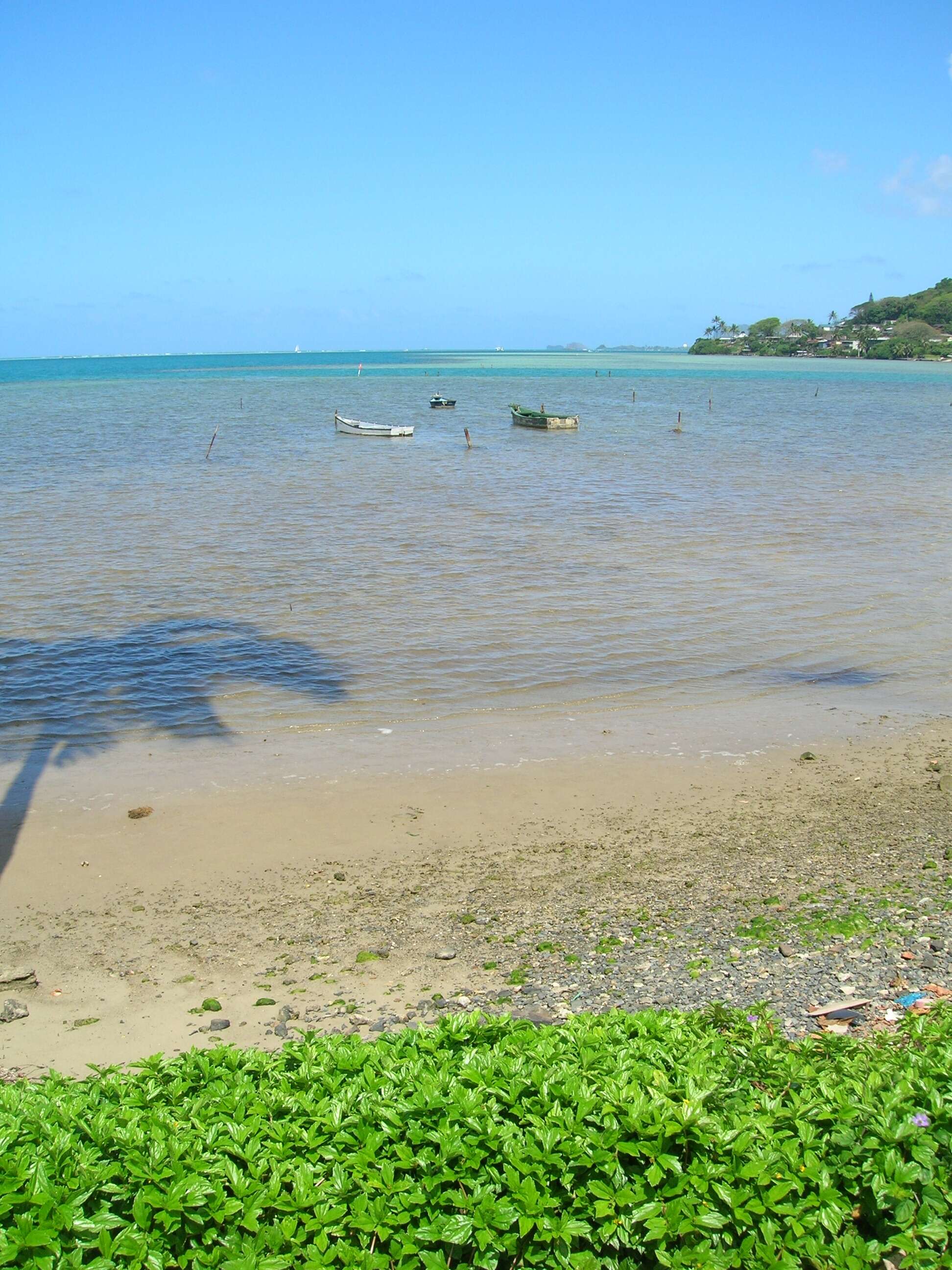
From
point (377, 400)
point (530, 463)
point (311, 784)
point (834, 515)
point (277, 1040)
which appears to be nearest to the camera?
point (277, 1040)

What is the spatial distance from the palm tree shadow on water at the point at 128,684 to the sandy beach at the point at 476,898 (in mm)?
1273

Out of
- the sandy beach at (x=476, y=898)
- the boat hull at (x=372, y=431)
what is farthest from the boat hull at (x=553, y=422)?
the sandy beach at (x=476, y=898)

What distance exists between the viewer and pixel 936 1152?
12.4 feet

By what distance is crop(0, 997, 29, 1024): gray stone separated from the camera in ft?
22.2

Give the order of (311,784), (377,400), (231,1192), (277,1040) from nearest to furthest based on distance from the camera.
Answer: (231,1192) → (277,1040) → (311,784) → (377,400)

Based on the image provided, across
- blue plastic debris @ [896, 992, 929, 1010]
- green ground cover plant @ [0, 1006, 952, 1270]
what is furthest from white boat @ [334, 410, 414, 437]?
green ground cover plant @ [0, 1006, 952, 1270]

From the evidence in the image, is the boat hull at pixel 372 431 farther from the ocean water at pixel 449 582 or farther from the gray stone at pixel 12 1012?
the gray stone at pixel 12 1012

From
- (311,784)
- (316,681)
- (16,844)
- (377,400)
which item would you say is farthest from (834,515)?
(377,400)

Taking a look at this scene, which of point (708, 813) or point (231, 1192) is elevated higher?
point (231, 1192)

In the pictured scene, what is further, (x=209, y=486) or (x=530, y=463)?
(x=530, y=463)

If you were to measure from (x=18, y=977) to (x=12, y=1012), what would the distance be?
1.69 feet

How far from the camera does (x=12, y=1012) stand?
6812 millimetres

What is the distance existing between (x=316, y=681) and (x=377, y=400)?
84776mm

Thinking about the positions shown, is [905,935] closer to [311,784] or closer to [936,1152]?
[936,1152]
